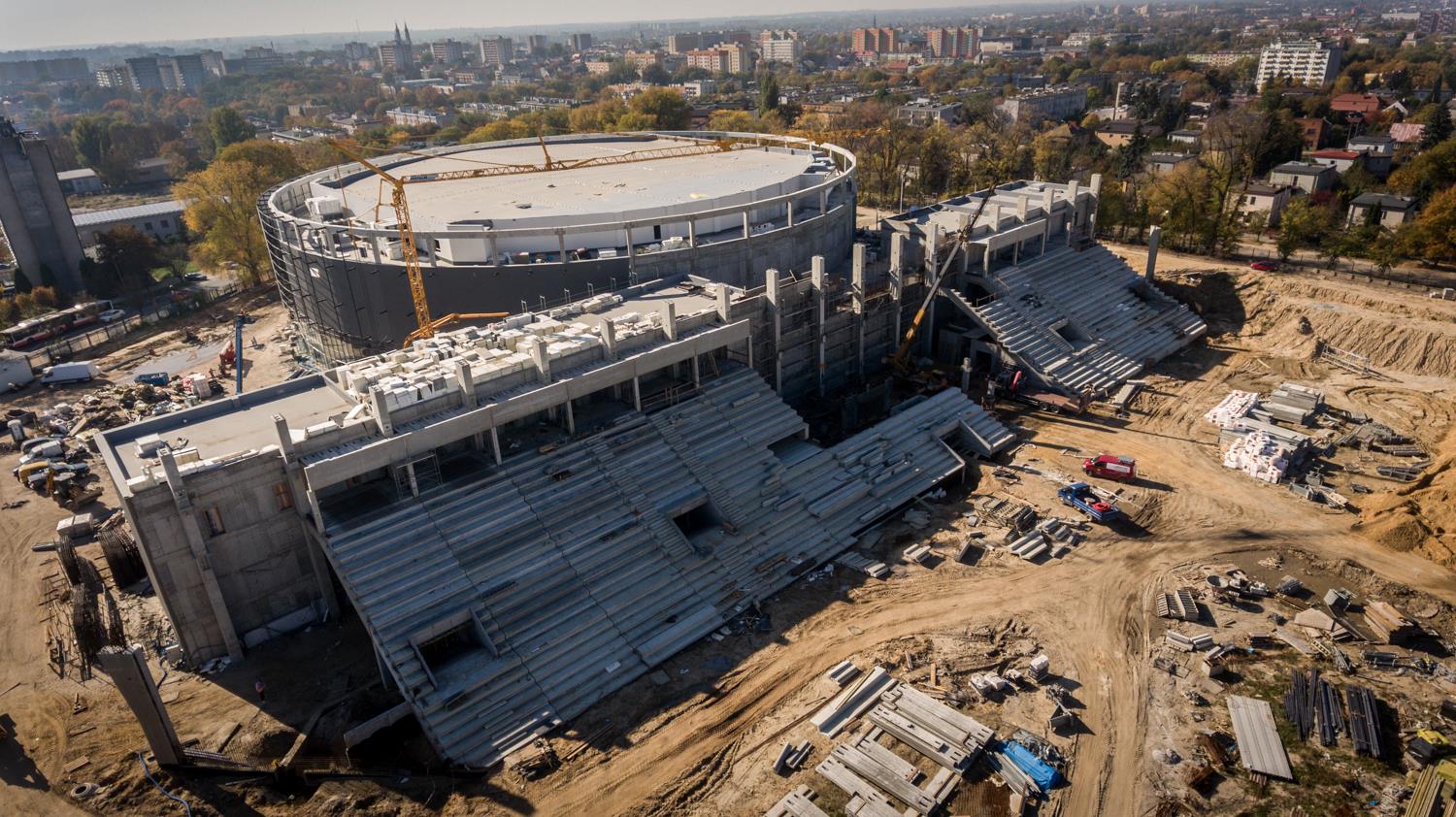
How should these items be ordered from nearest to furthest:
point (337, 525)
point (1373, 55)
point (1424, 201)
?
point (337, 525) → point (1424, 201) → point (1373, 55)

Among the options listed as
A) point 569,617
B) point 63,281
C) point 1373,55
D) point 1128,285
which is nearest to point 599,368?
point 569,617

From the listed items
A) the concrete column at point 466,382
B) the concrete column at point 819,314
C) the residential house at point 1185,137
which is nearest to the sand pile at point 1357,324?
the concrete column at point 819,314

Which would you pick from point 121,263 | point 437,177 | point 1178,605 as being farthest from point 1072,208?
point 121,263

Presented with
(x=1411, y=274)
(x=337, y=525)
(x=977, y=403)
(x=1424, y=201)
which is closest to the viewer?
(x=337, y=525)

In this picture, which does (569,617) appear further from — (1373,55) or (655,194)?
(1373,55)

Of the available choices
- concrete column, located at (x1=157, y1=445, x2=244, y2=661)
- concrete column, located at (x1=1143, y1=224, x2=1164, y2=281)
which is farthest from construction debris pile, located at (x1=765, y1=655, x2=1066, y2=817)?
concrete column, located at (x1=1143, y1=224, x2=1164, y2=281)

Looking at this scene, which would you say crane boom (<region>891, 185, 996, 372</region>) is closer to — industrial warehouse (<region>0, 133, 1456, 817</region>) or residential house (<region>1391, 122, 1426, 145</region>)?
industrial warehouse (<region>0, 133, 1456, 817</region>)
